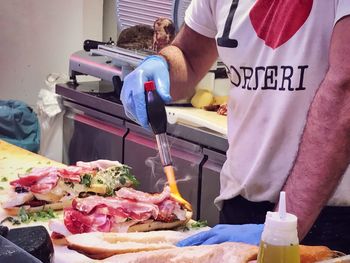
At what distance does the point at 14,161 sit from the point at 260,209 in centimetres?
130

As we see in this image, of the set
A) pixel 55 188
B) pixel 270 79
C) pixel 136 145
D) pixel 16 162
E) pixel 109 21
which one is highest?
pixel 270 79

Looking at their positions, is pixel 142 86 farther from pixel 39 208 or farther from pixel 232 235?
pixel 232 235

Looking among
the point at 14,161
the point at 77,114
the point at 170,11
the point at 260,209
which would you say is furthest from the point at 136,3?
the point at 260,209

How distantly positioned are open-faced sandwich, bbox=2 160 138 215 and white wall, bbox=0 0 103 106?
262 cm

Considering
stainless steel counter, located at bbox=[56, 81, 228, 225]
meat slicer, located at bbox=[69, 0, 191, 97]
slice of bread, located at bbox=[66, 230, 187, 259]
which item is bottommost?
stainless steel counter, located at bbox=[56, 81, 228, 225]

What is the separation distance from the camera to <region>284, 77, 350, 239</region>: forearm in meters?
1.51

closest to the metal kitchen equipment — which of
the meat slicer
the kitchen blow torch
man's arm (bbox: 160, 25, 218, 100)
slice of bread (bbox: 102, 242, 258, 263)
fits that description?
the meat slicer

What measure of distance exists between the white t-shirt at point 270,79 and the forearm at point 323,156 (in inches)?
8.9

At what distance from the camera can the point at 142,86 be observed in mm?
2166

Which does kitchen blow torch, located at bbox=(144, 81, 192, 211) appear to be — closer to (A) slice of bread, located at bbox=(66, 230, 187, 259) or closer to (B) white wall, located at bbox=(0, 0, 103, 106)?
(A) slice of bread, located at bbox=(66, 230, 187, 259)

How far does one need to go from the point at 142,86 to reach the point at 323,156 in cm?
82

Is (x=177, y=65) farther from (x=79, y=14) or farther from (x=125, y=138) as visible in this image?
(x=79, y=14)

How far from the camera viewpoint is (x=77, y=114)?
13.5 ft

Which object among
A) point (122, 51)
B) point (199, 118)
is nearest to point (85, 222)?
point (199, 118)
